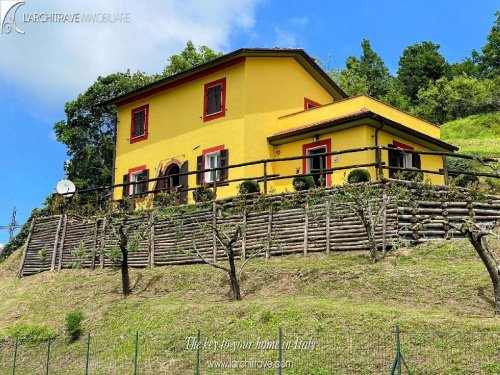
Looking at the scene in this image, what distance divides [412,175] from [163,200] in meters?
9.71

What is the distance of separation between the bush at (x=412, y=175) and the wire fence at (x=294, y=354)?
7.57 m

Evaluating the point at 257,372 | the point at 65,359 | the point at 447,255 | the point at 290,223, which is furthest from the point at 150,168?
the point at 257,372

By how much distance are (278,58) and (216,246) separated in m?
9.89

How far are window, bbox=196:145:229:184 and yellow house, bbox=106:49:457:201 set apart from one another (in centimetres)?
4

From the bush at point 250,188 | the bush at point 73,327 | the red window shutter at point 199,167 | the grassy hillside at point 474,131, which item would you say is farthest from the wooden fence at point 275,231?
the grassy hillside at point 474,131

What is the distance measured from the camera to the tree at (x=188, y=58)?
42.1m

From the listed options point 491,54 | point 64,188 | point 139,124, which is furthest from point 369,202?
point 491,54

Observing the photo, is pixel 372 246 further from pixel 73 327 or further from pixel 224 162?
pixel 224 162

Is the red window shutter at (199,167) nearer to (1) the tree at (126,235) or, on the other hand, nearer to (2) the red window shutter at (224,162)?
(2) the red window shutter at (224,162)

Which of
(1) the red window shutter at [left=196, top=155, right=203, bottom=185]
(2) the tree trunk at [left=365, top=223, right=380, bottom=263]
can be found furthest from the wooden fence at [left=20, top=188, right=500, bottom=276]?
(1) the red window shutter at [left=196, top=155, right=203, bottom=185]

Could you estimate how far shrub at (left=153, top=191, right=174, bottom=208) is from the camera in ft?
78.5

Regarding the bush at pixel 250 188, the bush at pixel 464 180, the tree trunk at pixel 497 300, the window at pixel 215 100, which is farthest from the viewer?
the window at pixel 215 100

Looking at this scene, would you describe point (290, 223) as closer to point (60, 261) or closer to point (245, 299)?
point (245, 299)

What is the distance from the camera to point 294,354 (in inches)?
490
